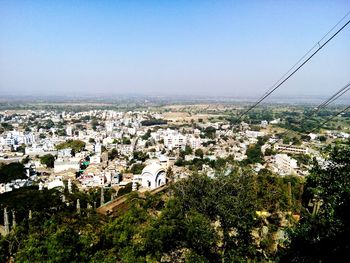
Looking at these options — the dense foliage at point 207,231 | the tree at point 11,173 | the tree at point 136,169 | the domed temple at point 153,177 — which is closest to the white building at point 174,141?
the tree at point 136,169

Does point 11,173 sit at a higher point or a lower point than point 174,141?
higher

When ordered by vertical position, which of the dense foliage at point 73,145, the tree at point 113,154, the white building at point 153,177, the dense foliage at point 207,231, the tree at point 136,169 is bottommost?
the tree at point 113,154

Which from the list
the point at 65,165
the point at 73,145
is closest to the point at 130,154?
the point at 73,145

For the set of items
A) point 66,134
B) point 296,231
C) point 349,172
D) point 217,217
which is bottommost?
point 66,134

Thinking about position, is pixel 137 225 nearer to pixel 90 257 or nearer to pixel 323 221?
pixel 90 257

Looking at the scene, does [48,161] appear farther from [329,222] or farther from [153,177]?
[329,222]

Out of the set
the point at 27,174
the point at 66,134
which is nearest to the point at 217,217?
the point at 27,174

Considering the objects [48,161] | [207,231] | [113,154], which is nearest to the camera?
[207,231]

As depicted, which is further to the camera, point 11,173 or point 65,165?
point 65,165

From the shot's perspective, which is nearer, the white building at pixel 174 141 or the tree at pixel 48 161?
the tree at pixel 48 161

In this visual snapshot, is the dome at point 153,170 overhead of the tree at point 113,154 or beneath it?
overhead

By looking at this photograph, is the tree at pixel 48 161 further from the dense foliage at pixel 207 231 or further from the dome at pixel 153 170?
the dense foliage at pixel 207 231
